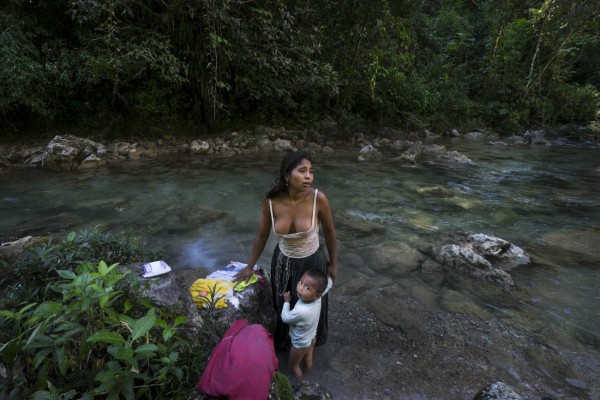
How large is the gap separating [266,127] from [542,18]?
13.8 m

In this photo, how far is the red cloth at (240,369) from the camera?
1617mm

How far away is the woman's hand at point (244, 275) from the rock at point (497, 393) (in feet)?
6.14

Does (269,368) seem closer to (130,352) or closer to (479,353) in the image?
(130,352)

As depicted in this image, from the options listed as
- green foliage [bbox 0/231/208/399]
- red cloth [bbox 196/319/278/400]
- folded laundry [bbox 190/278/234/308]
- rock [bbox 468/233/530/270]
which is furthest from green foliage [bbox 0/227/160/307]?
rock [bbox 468/233/530/270]

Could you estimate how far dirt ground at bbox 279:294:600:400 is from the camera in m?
2.58

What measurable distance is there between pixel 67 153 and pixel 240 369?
30.3 feet

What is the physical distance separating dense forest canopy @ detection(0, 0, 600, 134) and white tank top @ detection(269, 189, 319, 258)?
23.0ft

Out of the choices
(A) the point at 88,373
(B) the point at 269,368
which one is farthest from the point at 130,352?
(B) the point at 269,368

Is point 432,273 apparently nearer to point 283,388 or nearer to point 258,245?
point 258,245

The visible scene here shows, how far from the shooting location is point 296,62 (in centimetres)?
986

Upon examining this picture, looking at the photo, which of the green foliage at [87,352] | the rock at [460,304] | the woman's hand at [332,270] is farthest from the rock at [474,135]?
the green foliage at [87,352]

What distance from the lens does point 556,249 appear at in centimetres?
510

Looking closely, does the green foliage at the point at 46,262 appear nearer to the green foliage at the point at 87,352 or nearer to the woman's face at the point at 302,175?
the green foliage at the point at 87,352

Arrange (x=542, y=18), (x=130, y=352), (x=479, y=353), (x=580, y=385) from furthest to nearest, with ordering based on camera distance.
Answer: (x=542, y=18)
(x=479, y=353)
(x=580, y=385)
(x=130, y=352)
